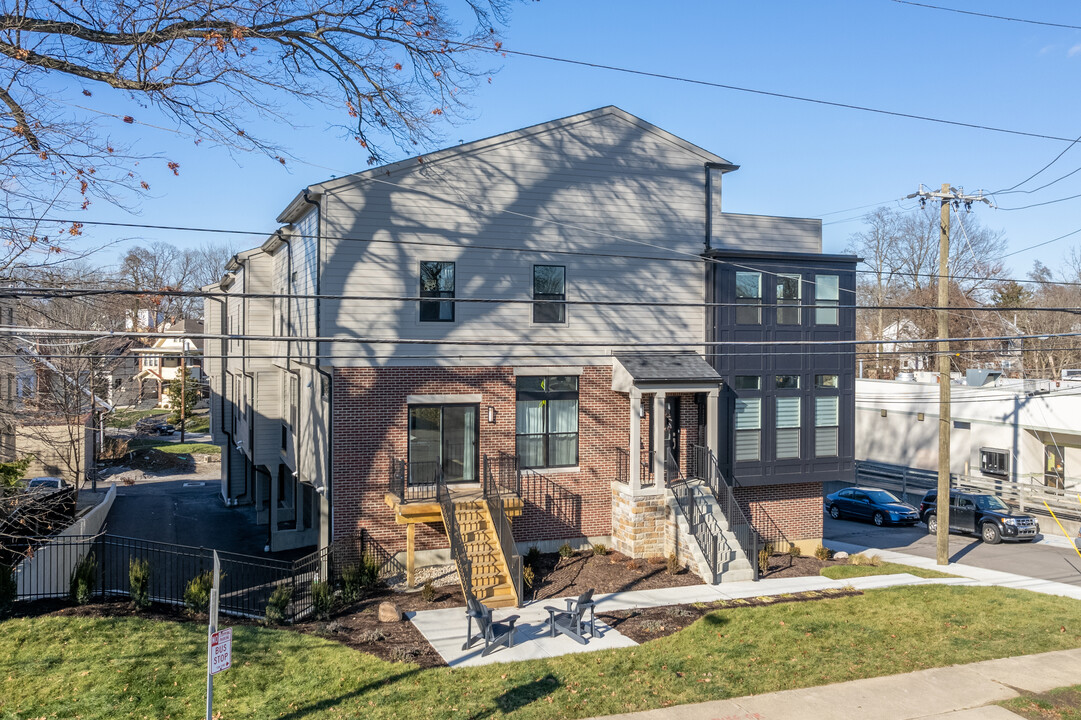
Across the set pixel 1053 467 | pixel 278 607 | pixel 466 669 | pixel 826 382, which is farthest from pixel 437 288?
pixel 1053 467

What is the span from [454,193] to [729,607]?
10.8 meters

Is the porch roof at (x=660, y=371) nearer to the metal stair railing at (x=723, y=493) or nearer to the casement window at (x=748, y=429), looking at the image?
the casement window at (x=748, y=429)

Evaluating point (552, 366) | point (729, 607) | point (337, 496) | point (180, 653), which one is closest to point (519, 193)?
point (552, 366)

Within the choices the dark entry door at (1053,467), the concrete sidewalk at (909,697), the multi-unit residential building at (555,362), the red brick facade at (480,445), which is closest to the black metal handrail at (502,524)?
the multi-unit residential building at (555,362)

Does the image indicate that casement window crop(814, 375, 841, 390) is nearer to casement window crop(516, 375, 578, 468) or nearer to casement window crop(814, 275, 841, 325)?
casement window crop(814, 275, 841, 325)

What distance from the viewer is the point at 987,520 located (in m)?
26.8

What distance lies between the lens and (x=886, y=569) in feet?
65.3

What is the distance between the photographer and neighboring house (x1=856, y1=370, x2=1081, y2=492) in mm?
32562

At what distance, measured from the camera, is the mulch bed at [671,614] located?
46.2ft

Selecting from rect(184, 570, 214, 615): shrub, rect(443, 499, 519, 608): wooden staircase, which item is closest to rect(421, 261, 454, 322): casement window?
rect(443, 499, 519, 608): wooden staircase

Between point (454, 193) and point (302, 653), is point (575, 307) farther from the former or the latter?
point (302, 653)

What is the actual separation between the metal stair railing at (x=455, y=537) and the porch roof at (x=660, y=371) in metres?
4.95

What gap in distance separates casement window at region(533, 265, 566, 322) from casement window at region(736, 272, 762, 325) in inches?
183

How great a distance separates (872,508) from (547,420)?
17938 mm
